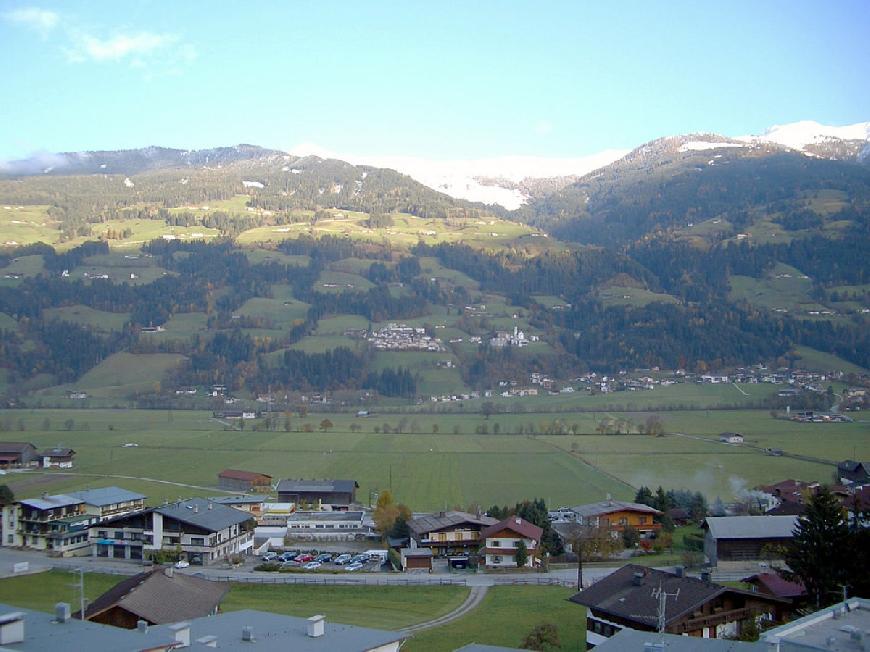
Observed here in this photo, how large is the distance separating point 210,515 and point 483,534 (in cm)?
1025

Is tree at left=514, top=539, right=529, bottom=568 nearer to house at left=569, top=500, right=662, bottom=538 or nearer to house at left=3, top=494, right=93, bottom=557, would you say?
house at left=569, top=500, right=662, bottom=538

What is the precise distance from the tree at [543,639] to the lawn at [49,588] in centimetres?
1120

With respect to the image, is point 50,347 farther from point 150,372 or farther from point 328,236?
point 328,236

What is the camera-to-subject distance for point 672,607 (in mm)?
20406

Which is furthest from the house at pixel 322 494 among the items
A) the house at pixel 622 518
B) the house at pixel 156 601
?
the house at pixel 156 601

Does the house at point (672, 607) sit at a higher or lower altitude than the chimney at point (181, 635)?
lower

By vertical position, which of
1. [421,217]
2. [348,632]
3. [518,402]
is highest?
[421,217]

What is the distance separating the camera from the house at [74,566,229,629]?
2055 cm

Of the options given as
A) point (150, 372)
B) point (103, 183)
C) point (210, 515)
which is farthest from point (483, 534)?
point (103, 183)

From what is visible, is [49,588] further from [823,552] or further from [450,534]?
[823,552]

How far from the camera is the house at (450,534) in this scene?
115 ft

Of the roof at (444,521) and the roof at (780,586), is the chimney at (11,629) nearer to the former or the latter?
the roof at (780,586)

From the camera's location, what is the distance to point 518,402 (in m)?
82.9

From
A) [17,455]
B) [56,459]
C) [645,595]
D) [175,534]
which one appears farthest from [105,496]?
[645,595]
